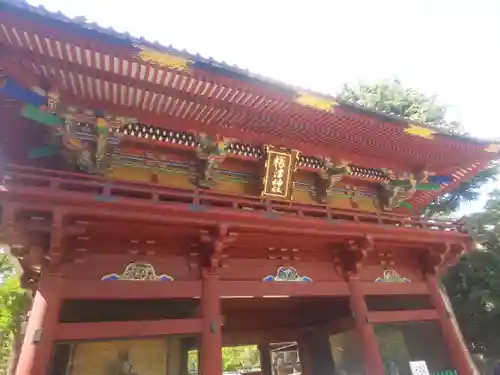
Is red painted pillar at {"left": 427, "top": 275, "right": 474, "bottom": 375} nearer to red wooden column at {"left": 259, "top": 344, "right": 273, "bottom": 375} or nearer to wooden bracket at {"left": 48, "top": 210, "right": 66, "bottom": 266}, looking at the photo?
red wooden column at {"left": 259, "top": 344, "right": 273, "bottom": 375}

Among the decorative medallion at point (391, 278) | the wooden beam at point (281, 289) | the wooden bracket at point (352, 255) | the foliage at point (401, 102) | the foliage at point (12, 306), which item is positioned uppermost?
the foliage at point (401, 102)

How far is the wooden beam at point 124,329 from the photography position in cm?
502

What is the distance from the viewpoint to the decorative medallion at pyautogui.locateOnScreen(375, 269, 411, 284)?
8094 mm

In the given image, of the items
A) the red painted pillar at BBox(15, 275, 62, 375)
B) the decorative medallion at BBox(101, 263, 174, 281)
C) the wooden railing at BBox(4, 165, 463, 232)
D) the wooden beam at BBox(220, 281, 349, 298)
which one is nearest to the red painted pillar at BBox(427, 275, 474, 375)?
the wooden railing at BBox(4, 165, 463, 232)

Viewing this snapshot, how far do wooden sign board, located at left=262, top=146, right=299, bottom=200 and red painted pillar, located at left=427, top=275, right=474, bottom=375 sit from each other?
4.50m

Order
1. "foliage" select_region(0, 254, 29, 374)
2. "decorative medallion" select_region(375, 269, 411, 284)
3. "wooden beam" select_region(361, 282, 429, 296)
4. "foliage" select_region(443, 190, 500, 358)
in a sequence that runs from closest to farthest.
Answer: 1. "wooden beam" select_region(361, 282, 429, 296)
2. "decorative medallion" select_region(375, 269, 411, 284)
3. "foliage" select_region(0, 254, 29, 374)
4. "foliage" select_region(443, 190, 500, 358)

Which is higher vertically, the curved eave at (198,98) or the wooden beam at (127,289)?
the curved eave at (198,98)

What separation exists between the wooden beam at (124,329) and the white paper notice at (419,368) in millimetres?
6010

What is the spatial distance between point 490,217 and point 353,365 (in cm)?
983

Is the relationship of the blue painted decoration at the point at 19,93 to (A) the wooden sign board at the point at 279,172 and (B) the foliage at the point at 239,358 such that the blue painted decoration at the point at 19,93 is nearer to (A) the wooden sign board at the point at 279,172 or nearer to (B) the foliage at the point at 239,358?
(A) the wooden sign board at the point at 279,172

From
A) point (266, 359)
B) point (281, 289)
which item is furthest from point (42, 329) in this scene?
point (266, 359)

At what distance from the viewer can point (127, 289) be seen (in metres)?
5.58

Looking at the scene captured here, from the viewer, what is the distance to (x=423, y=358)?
9.02 m

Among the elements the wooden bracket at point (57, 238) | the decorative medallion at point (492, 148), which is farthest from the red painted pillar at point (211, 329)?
the decorative medallion at point (492, 148)
